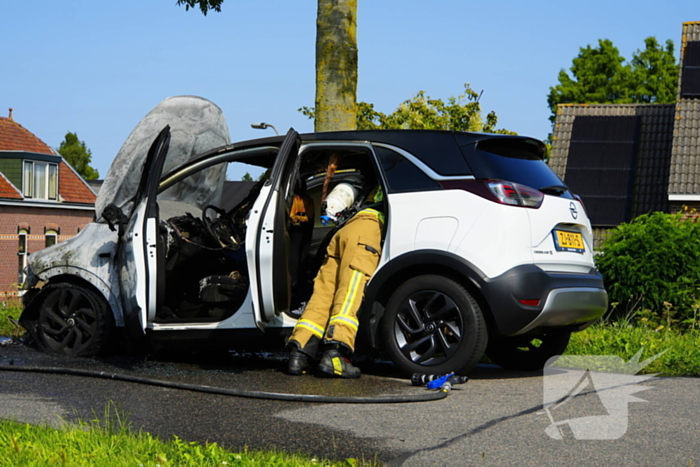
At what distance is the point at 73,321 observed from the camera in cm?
736

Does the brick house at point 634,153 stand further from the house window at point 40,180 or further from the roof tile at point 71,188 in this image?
Answer: the roof tile at point 71,188

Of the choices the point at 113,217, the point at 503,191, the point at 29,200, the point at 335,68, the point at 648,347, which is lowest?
the point at 29,200

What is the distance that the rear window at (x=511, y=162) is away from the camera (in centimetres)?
619

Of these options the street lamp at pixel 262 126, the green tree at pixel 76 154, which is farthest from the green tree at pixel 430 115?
the green tree at pixel 76 154

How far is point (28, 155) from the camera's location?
43312mm

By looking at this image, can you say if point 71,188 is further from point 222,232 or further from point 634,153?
point 222,232

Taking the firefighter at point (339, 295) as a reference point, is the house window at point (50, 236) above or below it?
below

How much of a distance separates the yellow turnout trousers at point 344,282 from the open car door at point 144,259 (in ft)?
3.72

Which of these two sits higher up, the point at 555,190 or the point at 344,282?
the point at 555,190

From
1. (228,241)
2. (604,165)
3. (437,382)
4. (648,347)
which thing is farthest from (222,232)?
(604,165)

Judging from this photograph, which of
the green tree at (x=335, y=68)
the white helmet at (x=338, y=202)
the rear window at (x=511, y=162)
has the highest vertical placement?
the green tree at (x=335, y=68)

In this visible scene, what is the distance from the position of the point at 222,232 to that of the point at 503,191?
246cm

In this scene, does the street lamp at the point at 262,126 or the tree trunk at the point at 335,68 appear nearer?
the tree trunk at the point at 335,68

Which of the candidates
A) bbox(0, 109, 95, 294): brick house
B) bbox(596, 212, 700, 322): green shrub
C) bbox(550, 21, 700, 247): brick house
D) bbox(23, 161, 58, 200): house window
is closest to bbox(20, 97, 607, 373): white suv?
bbox(596, 212, 700, 322): green shrub
